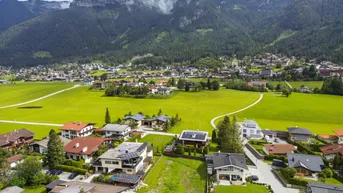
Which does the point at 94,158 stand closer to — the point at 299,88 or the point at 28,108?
the point at 28,108

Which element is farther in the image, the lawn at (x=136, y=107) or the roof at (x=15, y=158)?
the lawn at (x=136, y=107)

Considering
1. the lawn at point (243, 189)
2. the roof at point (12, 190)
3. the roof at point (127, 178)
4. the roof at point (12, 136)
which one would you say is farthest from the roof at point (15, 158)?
the lawn at point (243, 189)

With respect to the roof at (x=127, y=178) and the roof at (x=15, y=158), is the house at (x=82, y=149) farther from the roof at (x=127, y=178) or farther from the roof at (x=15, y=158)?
the roof at (x=127, y=178)

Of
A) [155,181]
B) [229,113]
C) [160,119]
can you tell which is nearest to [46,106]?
[160,119]

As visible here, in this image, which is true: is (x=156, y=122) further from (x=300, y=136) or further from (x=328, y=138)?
(x=328, y=138)

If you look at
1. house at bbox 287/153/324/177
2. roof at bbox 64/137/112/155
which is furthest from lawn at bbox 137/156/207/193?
house at bbox 287/153/324/177

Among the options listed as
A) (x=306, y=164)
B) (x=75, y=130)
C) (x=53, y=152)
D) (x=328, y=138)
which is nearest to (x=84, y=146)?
(x=53, y=152)
